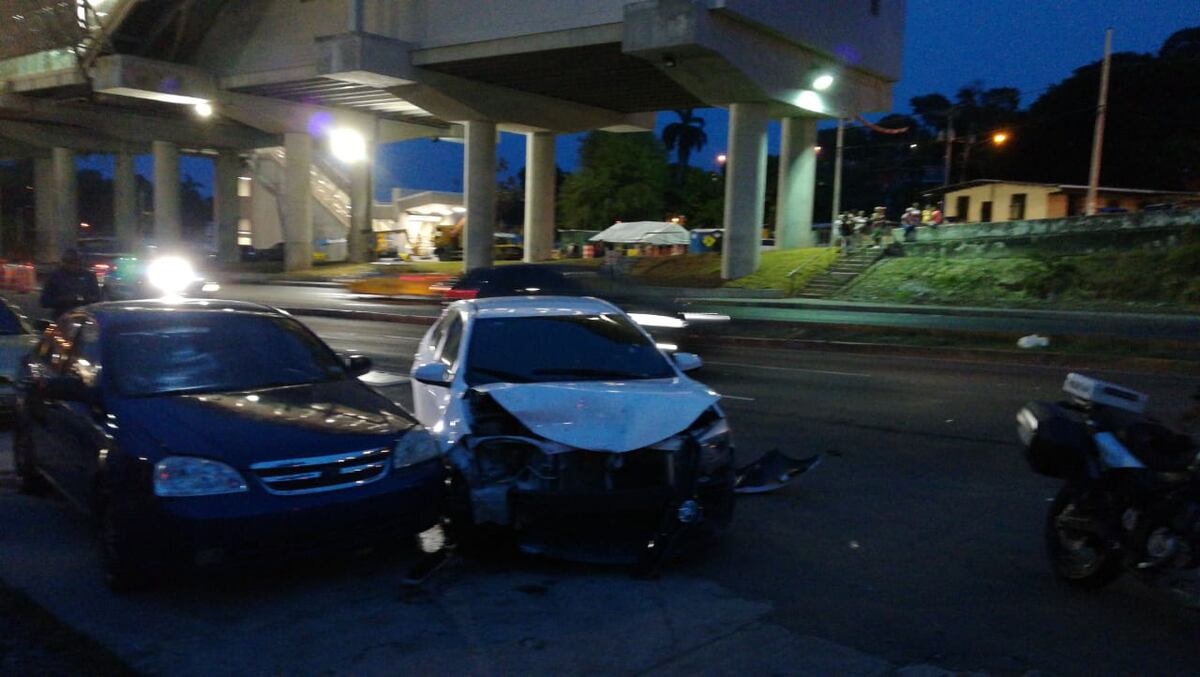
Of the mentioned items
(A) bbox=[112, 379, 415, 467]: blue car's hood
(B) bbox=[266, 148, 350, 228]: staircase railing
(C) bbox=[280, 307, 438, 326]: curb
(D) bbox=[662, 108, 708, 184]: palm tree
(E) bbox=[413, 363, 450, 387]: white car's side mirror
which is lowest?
(C) bbox=[280, 307, 438, 326]: curb

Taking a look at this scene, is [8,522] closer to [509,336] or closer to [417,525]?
[417,525]

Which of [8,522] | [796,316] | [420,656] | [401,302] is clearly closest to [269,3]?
[401,302]

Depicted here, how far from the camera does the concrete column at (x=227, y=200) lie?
5984cm

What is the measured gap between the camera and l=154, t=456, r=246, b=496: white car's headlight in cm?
477

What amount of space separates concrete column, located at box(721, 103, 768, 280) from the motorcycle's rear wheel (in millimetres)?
30770

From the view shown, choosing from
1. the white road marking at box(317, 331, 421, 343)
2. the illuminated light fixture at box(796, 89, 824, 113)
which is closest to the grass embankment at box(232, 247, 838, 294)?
the illuminated light fixture at box(796, 89, 824, 113)

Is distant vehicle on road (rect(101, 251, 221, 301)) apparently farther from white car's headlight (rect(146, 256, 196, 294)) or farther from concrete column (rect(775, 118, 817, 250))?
concrete column (rect(775, 118, 817, 250))

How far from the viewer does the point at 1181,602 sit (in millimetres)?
4391

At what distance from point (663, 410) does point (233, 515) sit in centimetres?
243

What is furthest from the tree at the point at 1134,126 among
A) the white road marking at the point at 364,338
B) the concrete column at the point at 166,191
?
the concrete column at the point at 166,191

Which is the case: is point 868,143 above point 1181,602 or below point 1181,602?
above

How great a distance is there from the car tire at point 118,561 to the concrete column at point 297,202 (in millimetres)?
47645

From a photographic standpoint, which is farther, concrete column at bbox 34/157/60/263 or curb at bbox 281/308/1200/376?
concrete column at bbox 34/157/60/263

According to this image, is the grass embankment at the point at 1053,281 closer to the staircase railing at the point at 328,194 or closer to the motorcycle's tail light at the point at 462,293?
the motorcycle's tail light at the point at 462,293
